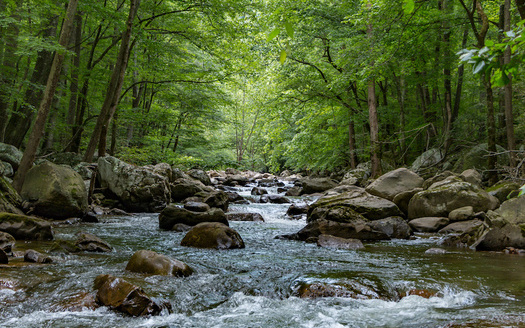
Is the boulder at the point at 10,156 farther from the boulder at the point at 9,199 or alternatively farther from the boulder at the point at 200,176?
the boulder at the point at 200,176

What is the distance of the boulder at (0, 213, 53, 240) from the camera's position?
221 inches

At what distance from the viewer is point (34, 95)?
1137 centimetres

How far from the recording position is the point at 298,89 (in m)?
15.8

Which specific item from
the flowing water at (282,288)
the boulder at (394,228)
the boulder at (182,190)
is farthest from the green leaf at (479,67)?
the boulder at (182,190)

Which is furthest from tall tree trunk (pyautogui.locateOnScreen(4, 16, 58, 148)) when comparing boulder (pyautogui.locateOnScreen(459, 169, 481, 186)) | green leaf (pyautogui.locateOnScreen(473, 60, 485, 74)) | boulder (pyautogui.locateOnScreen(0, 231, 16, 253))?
boulder (pyautogui.locateOnScreen(459, 169, 481, 186))

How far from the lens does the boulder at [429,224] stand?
7.89m

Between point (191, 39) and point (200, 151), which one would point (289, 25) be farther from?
point (200, 151)

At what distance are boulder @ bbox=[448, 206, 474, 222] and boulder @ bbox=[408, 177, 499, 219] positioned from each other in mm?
282

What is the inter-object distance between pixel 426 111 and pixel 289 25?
16.5 meters

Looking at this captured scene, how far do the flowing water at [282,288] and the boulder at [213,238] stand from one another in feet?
0.90

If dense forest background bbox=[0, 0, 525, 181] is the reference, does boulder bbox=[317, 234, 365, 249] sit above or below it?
below

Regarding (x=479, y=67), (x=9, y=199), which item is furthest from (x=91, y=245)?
Answer: (x=479, y=67)

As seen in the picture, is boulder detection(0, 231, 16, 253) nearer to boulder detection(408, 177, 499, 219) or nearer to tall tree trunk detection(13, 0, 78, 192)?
tall tree trunk detection(13, 0, 78, 192)

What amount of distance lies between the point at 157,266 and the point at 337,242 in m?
3.59
